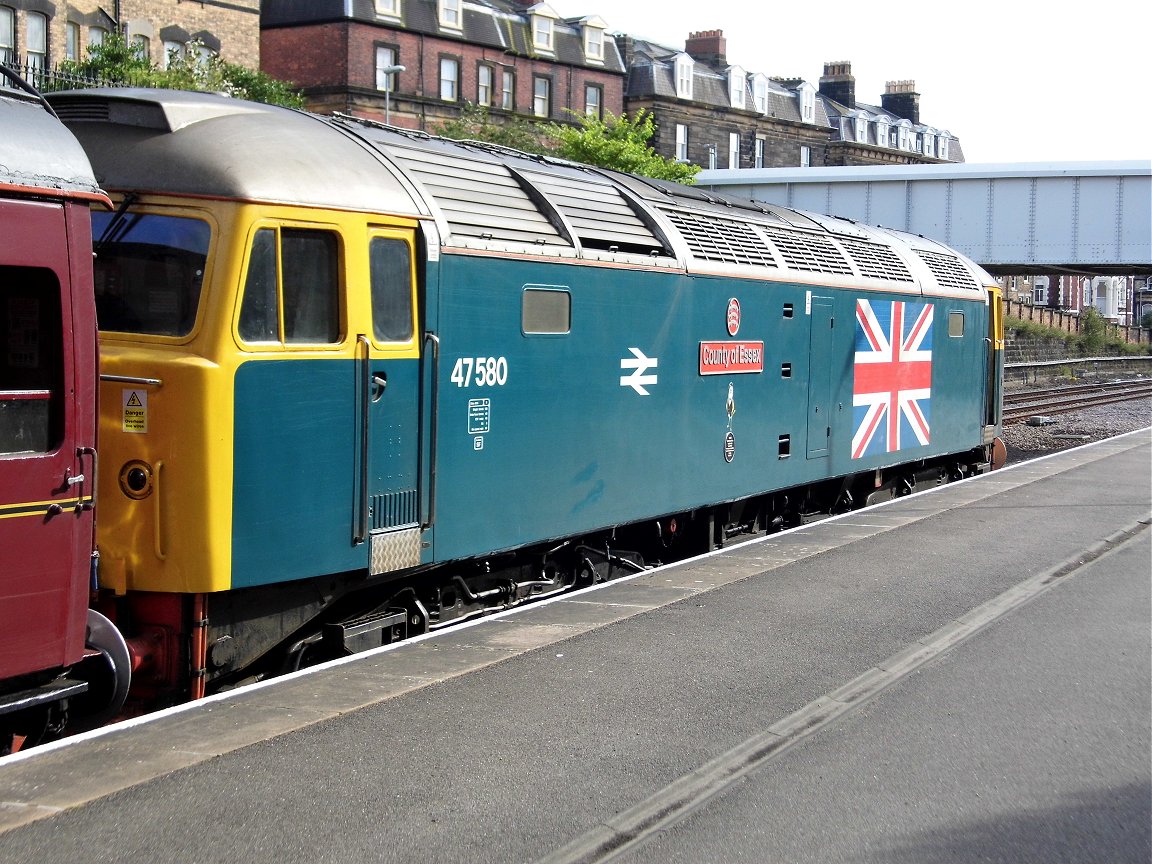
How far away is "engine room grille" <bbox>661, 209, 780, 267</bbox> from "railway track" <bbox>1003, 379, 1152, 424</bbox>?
16.8 m

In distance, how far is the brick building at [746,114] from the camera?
55.0 meters

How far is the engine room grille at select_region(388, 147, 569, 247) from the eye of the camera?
7.39m

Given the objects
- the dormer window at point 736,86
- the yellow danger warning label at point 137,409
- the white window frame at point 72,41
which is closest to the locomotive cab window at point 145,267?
the yellow danger warning label at point 137,409

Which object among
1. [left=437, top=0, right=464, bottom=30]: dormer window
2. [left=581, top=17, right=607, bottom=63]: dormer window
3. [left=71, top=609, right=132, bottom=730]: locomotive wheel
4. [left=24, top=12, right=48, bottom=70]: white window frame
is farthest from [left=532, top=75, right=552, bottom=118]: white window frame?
[left=71, top=609, right=132, bottom=730]: locomotive wheel

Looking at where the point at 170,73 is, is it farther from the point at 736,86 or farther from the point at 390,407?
the point at 736,86

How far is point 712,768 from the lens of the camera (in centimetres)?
550

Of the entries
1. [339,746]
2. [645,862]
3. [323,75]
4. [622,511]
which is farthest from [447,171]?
[323,75]

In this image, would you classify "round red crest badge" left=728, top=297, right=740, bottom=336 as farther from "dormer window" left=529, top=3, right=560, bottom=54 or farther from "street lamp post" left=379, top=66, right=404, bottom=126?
"dormer window" left=529, top=3, right=560, bottom=54

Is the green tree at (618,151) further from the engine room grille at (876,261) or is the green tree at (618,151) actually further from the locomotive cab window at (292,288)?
the locomotive cab window at (292,288)

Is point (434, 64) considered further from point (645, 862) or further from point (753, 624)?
point (645, 862)

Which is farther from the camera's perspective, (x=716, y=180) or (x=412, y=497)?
(x=716, y=180)

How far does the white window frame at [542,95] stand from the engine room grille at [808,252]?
122 ft

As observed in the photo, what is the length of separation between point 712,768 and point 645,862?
3.21ft

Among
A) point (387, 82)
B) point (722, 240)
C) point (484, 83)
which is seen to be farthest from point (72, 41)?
point (722, 240)
